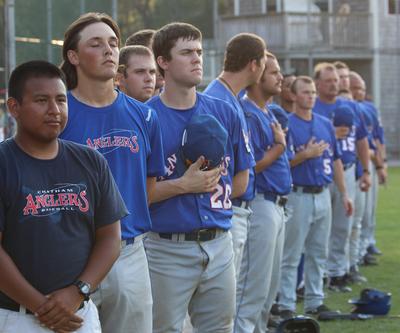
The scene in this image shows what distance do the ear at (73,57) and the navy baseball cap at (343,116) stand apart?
21.4 feet

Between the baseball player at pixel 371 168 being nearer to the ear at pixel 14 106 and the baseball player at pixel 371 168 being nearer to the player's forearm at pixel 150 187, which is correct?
the player's forearm at pixel 150 187

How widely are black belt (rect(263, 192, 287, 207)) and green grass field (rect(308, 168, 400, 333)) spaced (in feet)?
4.76

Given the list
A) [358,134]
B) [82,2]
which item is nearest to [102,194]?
[358,134]

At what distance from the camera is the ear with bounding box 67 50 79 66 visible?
544 centimetres

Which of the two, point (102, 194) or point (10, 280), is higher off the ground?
point (102, 194)

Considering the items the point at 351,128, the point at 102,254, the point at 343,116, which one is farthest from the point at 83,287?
the point at 351,128

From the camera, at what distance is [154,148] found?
5.57m

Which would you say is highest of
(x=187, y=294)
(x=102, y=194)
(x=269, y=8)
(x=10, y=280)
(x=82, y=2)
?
(x=269, y=8)

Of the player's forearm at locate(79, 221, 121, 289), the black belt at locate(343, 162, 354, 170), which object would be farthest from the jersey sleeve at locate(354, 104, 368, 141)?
the player's forearm at locate(79, 221, 121, 289)

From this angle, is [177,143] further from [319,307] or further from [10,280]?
[319,307]

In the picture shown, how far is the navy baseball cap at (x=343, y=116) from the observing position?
11.5 meters

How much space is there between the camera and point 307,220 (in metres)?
10.0

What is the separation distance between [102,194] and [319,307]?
5.58 meters

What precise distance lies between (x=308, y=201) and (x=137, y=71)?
157 inches
